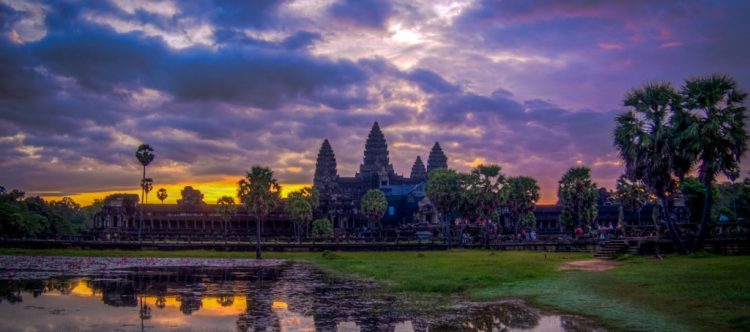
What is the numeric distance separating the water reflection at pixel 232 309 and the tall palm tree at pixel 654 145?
2123 centimetres

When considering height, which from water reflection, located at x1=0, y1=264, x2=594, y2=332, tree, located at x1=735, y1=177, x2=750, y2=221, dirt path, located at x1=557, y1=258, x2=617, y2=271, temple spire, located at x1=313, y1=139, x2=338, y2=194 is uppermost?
temple spire, located at x1=313, y1=139, x2=338, y2=194

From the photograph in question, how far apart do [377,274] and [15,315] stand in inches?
868

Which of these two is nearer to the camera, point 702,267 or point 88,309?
point 88,309

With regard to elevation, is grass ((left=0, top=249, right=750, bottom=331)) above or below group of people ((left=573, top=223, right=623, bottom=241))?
below

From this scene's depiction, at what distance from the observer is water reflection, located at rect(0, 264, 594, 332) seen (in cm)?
1997

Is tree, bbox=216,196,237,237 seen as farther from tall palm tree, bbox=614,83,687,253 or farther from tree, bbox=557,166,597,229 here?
tall palm tree, bbox=614,83,687,253

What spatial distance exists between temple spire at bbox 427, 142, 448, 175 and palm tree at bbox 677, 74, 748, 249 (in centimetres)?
13331

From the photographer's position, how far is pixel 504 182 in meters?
77.2

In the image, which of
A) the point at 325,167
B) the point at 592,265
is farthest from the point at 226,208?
the point at 592,265

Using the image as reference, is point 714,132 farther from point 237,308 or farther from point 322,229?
point 322,229

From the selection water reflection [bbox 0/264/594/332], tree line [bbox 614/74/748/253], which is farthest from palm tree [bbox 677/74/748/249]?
water reflection [bbox 0/264/594/332]

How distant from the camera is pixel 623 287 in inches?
1056

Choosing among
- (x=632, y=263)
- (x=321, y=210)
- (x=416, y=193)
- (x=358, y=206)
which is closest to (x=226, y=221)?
(x=321, y=210)

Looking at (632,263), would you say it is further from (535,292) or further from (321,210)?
(321,210)
